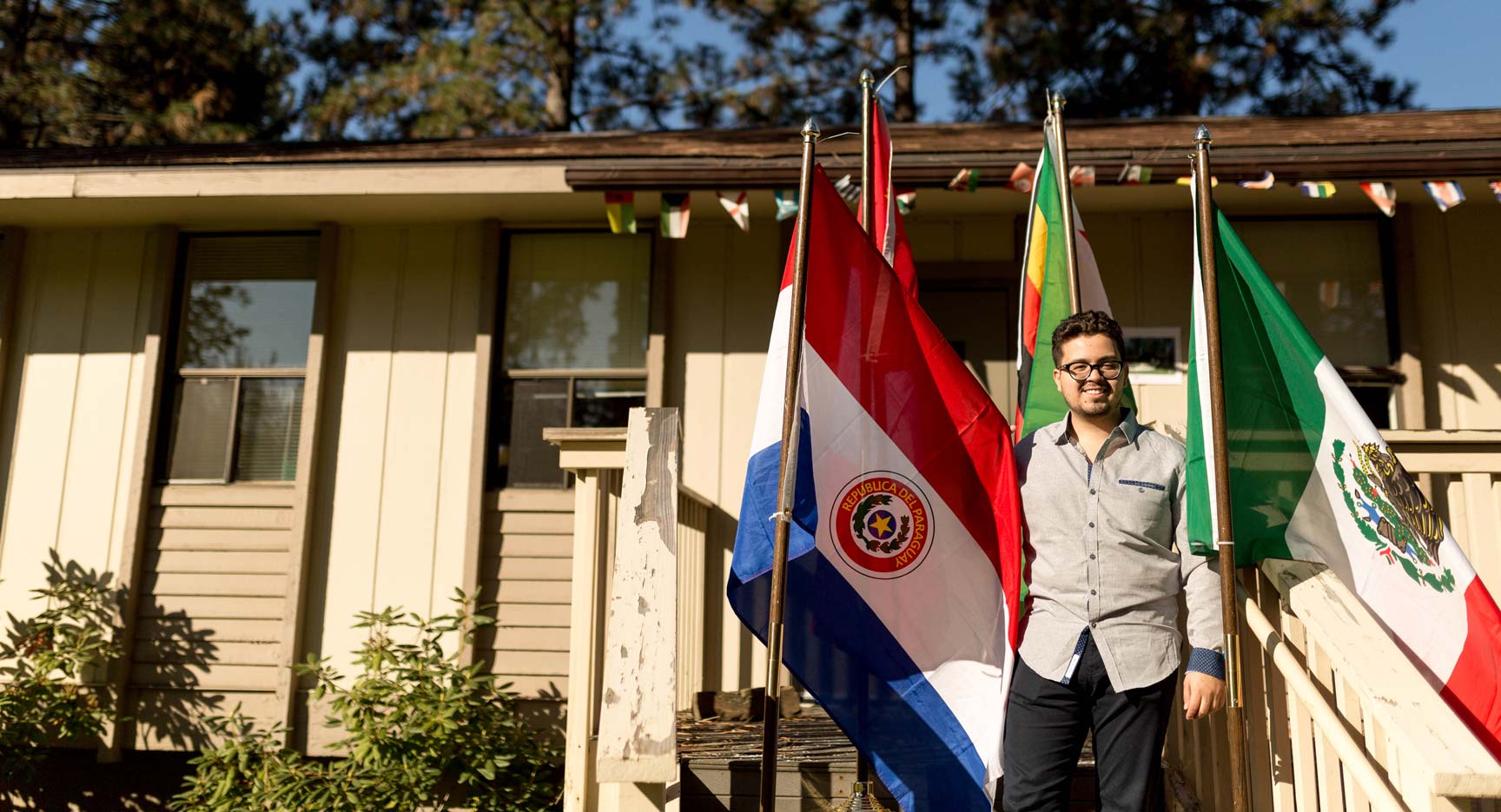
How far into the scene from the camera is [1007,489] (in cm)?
321

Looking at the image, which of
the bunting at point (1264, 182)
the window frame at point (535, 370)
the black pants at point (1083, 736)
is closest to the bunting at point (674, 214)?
the window frame at point (535, 370)

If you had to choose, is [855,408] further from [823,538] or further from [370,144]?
[370,144]

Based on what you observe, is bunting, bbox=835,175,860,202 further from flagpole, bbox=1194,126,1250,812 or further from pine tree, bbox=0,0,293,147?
pine tree, bbox=0,0,293,147

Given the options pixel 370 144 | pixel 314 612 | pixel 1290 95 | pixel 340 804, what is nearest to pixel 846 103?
pixel 1290 95

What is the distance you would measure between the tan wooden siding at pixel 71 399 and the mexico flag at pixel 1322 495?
5.85m

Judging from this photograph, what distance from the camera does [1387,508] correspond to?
123 inches

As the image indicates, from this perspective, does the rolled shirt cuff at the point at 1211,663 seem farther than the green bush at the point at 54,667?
No

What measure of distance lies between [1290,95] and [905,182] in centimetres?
1169

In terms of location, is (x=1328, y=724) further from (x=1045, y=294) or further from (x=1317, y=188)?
(x=1317, y=188)

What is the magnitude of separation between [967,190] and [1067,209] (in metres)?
1.77

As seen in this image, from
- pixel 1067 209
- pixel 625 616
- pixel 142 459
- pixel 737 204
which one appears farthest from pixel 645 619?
pixel 142 459

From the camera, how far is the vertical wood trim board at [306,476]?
6.12m

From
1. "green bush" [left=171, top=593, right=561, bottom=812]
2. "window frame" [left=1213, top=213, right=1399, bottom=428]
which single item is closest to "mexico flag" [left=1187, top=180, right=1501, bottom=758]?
"window frame" [left=1213, top=213, right=1399, bottom=428]

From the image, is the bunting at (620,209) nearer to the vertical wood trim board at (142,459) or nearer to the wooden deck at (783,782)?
the vertical wood trim board at (142,459)
